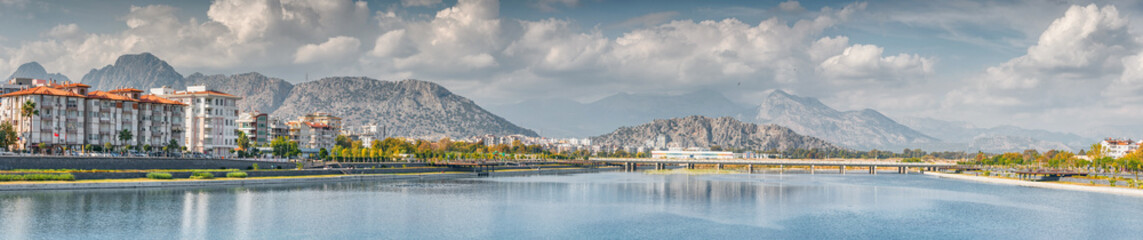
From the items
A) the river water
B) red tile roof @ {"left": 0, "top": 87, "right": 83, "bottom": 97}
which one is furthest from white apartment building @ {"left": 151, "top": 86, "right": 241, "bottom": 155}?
the river water

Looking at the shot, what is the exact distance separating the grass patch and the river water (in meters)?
5.31

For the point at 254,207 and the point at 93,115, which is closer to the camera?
the point at 254,207

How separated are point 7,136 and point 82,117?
10.8m

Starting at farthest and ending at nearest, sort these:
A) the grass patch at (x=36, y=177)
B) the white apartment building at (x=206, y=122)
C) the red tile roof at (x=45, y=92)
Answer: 1. the white apartment building at (x=206, y=122)
2. the red tile roof at (x=45, y=92)
3. the grass patch at (x=36, y=177)

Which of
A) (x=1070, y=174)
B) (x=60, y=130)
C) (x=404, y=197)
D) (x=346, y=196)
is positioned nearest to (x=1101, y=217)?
(x=404, y=197)

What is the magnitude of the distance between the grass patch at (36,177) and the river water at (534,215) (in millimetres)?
5313

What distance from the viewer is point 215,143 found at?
130000 millimetres

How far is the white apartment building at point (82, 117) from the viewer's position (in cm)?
9812

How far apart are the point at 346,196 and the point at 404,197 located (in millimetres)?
5827

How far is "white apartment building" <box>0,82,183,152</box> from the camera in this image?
322ft

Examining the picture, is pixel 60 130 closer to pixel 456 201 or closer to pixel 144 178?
pixel 144 178

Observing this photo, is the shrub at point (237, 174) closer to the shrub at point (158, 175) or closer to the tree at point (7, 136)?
the shrub at point (158, 175)

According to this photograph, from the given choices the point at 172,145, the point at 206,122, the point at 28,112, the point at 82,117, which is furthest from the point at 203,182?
the point at 206,122

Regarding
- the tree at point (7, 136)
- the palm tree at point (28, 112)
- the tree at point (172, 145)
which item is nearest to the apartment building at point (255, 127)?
the tree at point (172, 145)
